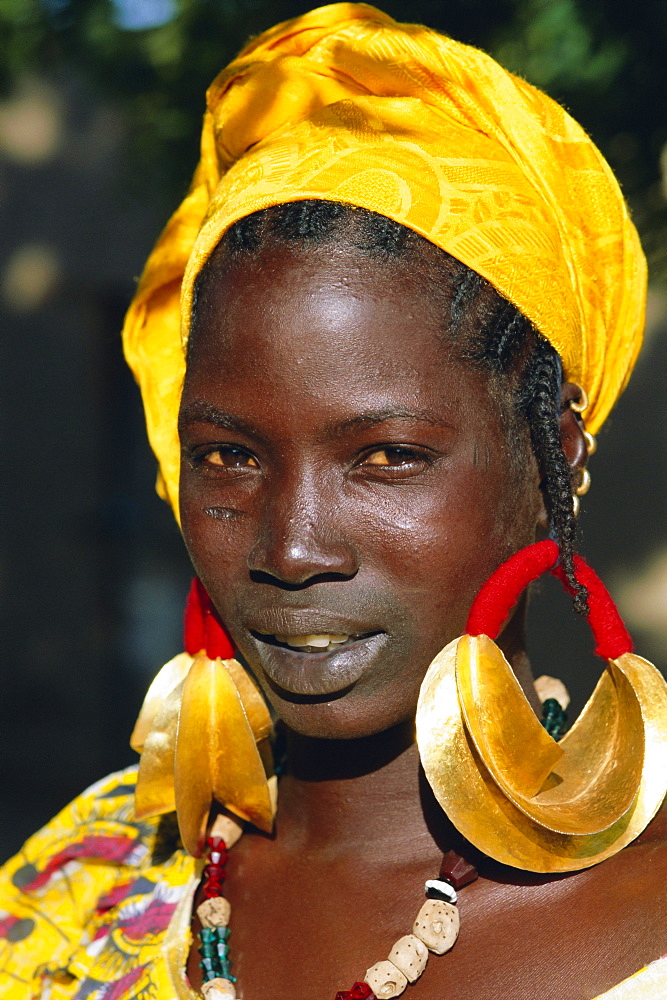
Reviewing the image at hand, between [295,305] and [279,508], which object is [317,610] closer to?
[279,508]

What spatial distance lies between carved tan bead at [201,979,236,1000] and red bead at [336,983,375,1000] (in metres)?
0.22

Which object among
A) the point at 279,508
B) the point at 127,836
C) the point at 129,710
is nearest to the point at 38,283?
the point at 129,710

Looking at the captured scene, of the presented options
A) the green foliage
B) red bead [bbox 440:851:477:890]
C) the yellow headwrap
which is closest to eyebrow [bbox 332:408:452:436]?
the yellow headwrap

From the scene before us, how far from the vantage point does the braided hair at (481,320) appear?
71.6 inches

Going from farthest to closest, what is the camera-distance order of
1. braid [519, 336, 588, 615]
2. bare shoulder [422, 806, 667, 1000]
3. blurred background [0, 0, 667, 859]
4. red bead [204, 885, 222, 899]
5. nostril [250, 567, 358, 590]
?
blurred background [0, 0, 667, 859]
red bead [204, 885, 222, 899]
braid [519, 336, 588, 615]
nostril [250, 567, 358, 590]
bare shoulder [422, 806, 667, 1000]

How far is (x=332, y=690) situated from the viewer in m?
1.82

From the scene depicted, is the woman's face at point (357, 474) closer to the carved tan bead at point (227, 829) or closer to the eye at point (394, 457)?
the eye at point (394, 457)

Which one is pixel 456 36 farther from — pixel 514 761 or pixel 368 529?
pixel 514 761

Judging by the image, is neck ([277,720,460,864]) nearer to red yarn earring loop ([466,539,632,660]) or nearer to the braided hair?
red yarn earring loop ([466,539,632,660])

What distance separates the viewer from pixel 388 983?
178 cm

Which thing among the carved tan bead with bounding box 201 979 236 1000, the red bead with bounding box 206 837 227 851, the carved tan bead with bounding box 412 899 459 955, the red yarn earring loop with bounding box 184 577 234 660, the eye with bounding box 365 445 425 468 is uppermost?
the eye with bounding box 365 445 425 468

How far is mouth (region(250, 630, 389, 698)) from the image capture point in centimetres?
180

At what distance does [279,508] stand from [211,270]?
1.56 feet

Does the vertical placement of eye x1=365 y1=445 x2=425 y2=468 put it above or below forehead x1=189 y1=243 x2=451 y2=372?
below
